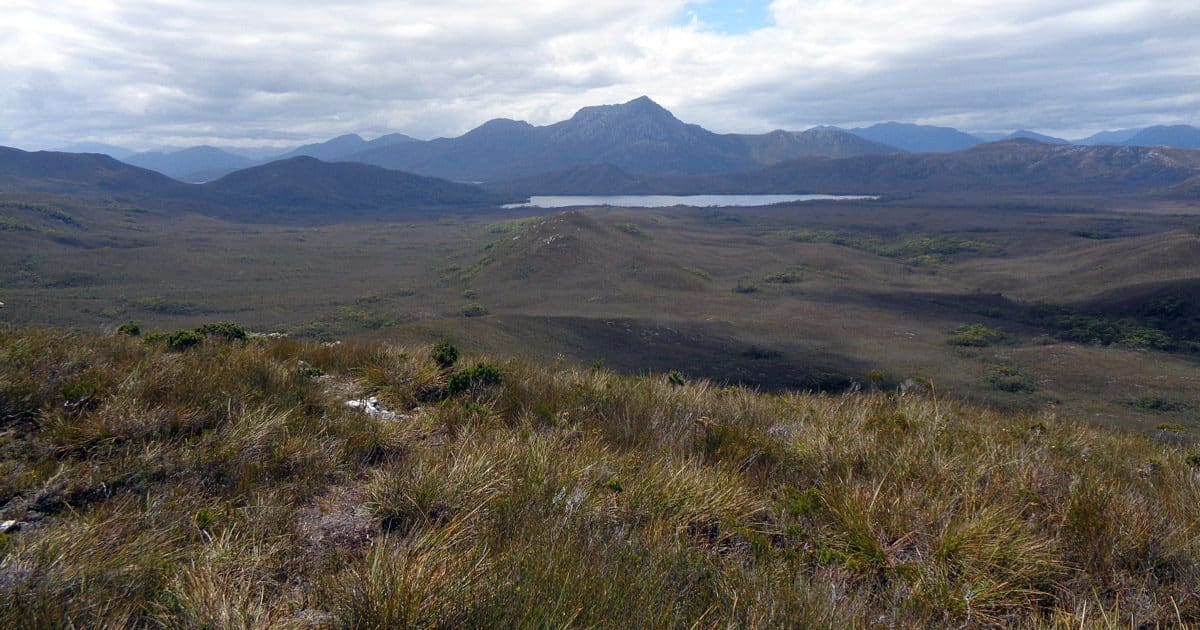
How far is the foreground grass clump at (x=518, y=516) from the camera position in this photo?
2.56 metres

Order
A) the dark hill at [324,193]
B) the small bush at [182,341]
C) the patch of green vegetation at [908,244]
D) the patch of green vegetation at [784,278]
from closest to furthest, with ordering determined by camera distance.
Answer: the small bush at [182,341], the patch of green vegetation at [784,278], the patch of green vegetation at [908,244], the dark hill at [324,193]

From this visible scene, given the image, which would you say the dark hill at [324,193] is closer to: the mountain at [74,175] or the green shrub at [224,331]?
the mountain at [74,175]

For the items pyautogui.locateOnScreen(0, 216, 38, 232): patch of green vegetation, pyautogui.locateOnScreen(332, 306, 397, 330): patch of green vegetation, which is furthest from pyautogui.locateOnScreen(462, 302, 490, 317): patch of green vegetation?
pyautogui.locateOnScreen(0, 216, 38, 232): patch of green vegetation

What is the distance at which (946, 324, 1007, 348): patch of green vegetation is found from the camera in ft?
136

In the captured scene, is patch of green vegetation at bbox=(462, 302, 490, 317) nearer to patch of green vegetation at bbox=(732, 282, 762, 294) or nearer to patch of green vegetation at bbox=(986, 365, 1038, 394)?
patch of green vegetation at bbox=(732, 282, 762, 294)

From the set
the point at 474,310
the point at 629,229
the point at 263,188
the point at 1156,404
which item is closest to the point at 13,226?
the point at 474,310

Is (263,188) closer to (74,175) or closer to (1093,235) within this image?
(74,175)

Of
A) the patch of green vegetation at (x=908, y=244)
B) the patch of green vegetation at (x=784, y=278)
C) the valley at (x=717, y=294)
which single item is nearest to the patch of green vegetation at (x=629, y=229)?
the valley at (x=717, y=294)

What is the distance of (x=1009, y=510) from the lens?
3.88m

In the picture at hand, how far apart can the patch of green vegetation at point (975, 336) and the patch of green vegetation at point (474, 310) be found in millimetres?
31897

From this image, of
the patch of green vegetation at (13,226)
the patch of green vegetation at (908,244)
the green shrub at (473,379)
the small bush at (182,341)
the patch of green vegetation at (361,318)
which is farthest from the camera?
the patch of green vegetation at (908,244)

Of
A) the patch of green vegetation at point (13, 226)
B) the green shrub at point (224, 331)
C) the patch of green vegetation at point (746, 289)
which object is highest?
the patch of green vegetation at point (13, 226)

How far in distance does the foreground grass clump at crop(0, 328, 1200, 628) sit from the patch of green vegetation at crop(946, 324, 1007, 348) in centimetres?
4015

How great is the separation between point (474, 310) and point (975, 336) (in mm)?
34586
